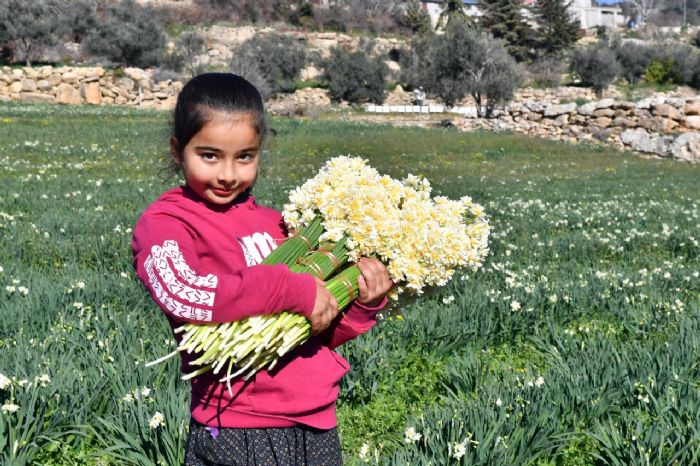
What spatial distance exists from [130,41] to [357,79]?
1629cm

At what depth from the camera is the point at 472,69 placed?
4350cm

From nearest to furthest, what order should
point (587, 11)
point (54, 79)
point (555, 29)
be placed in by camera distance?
point (54, 79), point (555, 29), point (587, 11)

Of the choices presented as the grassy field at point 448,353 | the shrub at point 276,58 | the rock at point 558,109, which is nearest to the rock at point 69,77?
the shrub at point 276,58

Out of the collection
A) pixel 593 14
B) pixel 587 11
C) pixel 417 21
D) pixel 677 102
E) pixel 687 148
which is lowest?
pixel 687 148

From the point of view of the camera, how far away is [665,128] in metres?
29.5

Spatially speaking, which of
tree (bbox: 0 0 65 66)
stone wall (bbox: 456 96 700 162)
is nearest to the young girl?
stone wall (bbox: 456 96 700 162)

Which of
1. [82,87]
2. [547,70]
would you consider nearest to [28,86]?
[82,87]

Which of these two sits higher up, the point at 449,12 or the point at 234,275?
the point at 449,12

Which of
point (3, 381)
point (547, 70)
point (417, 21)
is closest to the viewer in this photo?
point (3, 381)

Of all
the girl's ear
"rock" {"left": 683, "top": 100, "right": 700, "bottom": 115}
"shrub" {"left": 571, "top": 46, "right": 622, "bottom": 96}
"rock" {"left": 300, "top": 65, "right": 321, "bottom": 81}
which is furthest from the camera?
"rock" {"left": 300, "top": 65, "right": 321, "bottom": 81}

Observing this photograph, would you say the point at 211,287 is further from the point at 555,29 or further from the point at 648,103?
the point at 555,29

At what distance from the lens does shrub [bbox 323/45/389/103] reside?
173 feet

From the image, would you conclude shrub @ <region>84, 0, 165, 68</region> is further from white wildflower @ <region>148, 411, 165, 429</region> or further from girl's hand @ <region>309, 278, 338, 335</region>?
girl's hand @ <region>309, 278, 338, 335</region>

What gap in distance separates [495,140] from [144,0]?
60425 mm
